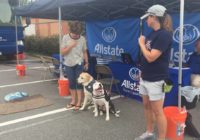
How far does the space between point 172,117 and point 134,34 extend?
16.0ft

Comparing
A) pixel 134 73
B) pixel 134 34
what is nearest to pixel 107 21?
pixel 134 34

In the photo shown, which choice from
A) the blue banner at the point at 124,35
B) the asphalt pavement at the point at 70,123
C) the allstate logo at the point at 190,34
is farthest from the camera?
the blue banner at the point at 124,35

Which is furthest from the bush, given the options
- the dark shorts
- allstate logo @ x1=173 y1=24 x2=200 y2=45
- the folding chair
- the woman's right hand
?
the woman's right hand

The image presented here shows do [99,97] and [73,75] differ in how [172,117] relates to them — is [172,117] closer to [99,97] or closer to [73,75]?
[99,97]

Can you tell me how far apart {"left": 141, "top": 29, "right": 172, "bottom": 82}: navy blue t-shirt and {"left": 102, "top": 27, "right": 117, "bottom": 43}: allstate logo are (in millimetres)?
5616

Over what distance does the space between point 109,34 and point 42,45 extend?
8.06m

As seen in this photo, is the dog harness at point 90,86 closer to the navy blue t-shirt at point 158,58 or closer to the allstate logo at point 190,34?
the navy blue t-shirt at point 158,58

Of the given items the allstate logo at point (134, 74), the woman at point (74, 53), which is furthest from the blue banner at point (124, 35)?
the woman at point (74, 53)

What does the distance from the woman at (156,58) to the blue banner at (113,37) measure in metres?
4.80

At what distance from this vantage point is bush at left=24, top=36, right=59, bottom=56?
15578mm

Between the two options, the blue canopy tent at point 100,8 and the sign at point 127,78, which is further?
the sign at point 127,78

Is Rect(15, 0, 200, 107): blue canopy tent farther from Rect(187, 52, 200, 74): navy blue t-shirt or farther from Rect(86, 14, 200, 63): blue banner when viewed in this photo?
Rect(187, 52, 200, 74): navy blue t-shirt

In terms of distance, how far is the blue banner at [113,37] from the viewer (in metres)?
8.40

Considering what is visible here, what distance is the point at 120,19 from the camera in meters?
8.81
